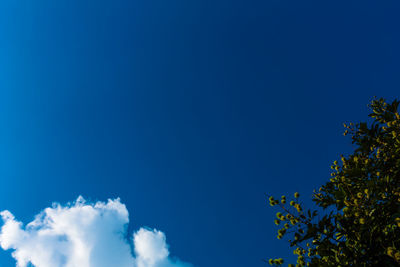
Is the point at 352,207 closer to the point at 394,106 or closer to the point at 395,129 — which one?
the point at 395,129

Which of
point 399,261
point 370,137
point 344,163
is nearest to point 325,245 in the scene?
point 399,261

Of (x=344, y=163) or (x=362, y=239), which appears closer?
(x=362, y=239)

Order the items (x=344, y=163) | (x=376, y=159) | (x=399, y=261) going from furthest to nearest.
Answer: (x=344, y=163), (x=376, y=159), (x=399, y=261)

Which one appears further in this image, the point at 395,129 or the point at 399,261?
the point at 395,129

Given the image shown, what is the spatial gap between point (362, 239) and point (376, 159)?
273 centimetres

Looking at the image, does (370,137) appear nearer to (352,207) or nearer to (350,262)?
(352,207)

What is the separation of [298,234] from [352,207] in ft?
4.24

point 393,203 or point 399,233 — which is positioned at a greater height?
point 393,203

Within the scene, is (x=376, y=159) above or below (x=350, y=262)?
above

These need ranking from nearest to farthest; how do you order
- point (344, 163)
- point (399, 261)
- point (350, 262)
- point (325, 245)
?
point (399, 261)
point (350, 262)
point (325, 245)
point (344, 163)

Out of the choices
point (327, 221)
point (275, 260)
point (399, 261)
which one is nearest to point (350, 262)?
point (327, 221)

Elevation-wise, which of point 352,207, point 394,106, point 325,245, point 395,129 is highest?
point 394,106

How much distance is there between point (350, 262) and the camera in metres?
3.98

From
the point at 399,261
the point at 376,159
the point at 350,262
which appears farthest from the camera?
the point at 376,159
